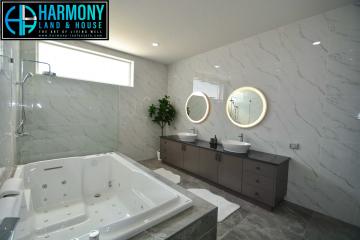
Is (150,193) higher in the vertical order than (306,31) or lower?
lower

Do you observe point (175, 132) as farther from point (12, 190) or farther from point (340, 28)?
point (340, 28)

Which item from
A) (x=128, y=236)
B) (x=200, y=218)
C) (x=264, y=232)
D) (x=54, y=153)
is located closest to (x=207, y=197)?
(x=264, y=232)

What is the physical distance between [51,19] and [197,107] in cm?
280

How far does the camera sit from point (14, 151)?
2242mm

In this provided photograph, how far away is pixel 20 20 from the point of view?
5.36ft

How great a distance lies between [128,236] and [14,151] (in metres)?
2.33

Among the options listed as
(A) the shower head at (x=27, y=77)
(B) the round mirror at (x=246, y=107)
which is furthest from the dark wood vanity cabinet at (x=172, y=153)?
(A) the shower head at (x=27, y=77)

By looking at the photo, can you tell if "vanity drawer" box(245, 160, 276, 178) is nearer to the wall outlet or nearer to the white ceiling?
the wall outlet

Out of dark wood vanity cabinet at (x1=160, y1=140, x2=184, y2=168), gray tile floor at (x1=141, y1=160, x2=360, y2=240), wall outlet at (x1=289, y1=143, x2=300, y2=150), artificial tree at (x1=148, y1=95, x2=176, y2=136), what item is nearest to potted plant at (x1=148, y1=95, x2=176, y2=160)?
artificial tree at (x1=148, y1=95, x2=176, y2=136)

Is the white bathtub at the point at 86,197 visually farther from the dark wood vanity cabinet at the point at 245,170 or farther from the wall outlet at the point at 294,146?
the wall outlet at the point at 294,146

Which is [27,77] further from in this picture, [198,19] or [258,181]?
[258,181]

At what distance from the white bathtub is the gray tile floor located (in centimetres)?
90

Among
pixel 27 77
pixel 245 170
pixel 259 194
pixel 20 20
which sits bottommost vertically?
pixel 259 194

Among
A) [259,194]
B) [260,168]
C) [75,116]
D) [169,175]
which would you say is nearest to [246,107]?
[260,168]
